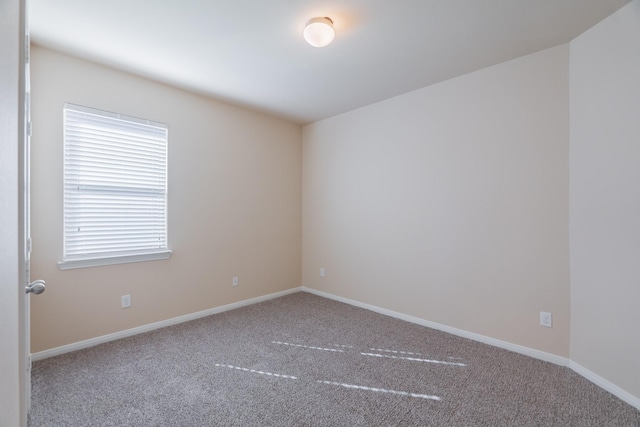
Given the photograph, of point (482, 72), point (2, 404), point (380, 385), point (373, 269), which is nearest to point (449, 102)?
point (482, 72)

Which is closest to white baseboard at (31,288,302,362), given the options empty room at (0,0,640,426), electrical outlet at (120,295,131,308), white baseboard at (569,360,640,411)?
empty room at (0,0,640,426)

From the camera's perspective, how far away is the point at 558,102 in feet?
7.80

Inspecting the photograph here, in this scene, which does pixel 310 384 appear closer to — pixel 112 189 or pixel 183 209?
pixel 183 209

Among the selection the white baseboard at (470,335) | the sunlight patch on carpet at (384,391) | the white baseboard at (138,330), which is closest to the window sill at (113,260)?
the white baseboard at (138,330)

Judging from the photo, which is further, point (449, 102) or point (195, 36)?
point (449, 102)

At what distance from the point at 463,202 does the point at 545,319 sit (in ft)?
3.86

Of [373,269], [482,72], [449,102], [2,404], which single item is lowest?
[373,269]

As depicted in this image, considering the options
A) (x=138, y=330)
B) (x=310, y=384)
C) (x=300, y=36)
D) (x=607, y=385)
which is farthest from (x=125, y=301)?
(x=607, y=385)

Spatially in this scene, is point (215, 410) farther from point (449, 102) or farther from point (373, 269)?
point (449, 102)

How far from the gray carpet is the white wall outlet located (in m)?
0.30

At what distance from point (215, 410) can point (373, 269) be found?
233cm

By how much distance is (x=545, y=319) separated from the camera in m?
2.45

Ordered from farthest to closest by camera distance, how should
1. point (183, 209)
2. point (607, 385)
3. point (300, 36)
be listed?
point (183, 209) → point (300, 36) → point (607, 385)

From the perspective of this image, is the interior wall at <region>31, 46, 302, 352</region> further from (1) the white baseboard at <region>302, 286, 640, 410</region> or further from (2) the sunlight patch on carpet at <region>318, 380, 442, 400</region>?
(2) the sunlight patch on carpet at <region>318, 380, 442, 400</region>
